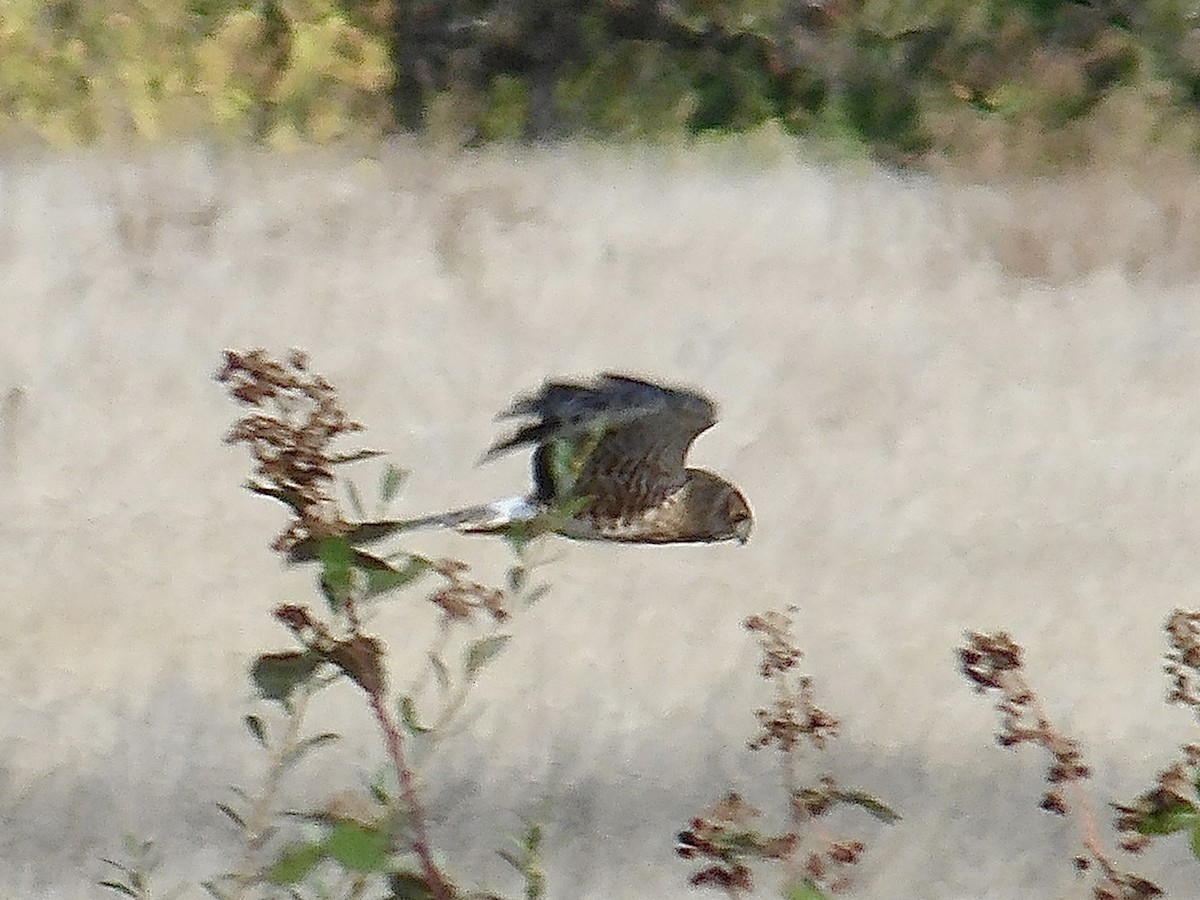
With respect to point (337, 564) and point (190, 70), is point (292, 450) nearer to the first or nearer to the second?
point (337, 564)

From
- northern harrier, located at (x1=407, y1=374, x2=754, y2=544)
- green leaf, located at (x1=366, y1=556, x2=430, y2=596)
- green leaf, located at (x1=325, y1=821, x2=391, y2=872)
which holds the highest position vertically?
green leaf, located at (x1=366, y1=556, x2=430, y2=596)

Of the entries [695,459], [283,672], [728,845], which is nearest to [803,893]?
[728,845]

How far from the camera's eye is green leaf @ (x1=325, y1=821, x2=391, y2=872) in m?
0.53

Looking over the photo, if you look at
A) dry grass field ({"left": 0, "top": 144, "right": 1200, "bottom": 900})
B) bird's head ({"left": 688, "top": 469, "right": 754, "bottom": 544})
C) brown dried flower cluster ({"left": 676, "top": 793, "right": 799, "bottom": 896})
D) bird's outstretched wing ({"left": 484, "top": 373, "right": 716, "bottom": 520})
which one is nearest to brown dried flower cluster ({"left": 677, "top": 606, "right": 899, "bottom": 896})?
brown dried flower cluster ({"left": 676, "top": 793, "right": 799, "bottom": 896})

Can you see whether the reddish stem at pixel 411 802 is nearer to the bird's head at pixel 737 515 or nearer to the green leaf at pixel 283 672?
the green leaf at pixel 283 672

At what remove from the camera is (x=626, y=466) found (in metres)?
1.48

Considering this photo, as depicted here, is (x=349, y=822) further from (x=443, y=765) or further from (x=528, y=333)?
(x=528, y=333)

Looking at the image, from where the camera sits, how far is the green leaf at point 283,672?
0.58 meters

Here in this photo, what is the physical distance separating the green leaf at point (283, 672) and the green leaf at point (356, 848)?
2.0 inches

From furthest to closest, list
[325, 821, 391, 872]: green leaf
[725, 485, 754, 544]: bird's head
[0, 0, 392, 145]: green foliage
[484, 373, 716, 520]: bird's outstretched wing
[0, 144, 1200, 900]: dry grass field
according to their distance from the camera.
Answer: [0, 0, 392, 145]: green foliage
[725, 485, 754, 544]: bird's head
[0, 144, 1200, 900]: dry grass field
[484, 373, 716, 520]: bird's outstretched wing
[325, 821, 391, 872]: green leaf

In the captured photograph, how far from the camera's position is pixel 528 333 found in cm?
243

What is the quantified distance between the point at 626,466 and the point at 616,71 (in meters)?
1.79

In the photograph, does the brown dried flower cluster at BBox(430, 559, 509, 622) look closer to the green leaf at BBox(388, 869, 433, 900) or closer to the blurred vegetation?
the green leaf at BBox(388, 869, 433, 900)

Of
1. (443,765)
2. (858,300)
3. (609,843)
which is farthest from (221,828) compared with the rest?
(858,300)
